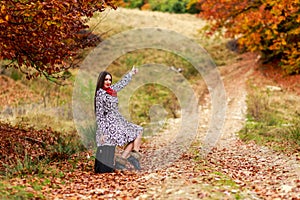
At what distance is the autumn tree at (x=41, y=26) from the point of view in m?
6.93

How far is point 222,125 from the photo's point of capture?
14.1m

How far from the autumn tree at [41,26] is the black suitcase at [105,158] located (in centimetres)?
194

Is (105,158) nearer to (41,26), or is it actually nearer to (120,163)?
(120,163)

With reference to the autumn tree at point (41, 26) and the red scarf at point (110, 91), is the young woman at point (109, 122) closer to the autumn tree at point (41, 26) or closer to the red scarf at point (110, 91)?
the red scarf at point (110, 91)

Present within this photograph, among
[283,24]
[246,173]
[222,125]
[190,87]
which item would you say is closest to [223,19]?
[283,24]

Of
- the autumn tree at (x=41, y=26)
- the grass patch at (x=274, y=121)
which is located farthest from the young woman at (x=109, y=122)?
the grass patch at (x=274, y=121)

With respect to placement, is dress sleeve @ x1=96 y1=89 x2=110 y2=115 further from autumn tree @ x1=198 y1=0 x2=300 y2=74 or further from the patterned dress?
autumn tree @ x1=198 y1=0 x2=300 y2=74

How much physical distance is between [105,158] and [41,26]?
2.62m

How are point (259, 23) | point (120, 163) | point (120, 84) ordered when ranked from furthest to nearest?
point (259, 23) < point (120, 163) < point (120, 84)

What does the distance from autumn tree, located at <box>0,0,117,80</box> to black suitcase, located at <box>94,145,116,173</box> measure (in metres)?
1.94

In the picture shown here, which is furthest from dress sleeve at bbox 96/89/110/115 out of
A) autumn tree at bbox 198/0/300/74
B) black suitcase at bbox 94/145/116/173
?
autumn tree at bbox 198/0/300/74

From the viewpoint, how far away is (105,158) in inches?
304

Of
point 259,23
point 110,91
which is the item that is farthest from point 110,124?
point 259,23

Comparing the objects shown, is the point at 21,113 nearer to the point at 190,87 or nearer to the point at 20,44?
the point at 20,44
